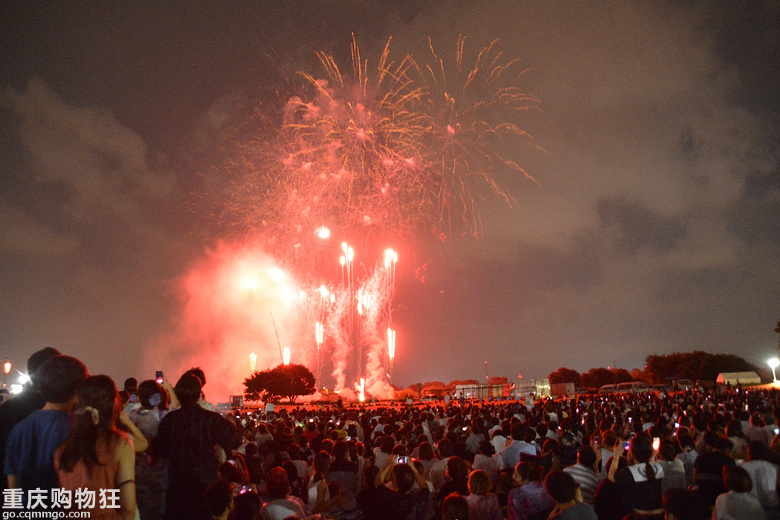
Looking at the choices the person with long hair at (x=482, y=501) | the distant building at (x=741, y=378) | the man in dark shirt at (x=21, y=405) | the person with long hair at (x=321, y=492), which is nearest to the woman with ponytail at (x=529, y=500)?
the person with long hair at (x=482, y=501)

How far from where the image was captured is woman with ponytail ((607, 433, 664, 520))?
578cm

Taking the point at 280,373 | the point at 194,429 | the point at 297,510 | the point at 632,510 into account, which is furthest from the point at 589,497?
the point at 280,373

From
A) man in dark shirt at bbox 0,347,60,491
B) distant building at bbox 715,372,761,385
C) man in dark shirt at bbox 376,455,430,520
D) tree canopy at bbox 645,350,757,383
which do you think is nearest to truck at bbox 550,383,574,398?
distant building at bbox 715,372,761,385

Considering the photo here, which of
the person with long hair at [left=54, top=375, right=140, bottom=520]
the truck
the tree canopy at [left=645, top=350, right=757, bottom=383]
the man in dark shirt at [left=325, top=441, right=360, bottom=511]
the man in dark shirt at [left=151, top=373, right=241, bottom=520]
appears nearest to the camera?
the person with long hair at [left=54, top=375, right=140, bottom=520]

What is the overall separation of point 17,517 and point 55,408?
78 centimetres

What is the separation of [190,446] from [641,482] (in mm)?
4790

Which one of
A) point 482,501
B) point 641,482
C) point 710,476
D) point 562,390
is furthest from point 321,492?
point 562,390

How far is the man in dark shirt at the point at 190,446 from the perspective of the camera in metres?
5.01

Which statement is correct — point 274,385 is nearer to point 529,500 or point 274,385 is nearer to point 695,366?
point 695,366

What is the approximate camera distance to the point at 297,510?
17.9ft

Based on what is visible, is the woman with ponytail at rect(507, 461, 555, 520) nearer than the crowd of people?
No

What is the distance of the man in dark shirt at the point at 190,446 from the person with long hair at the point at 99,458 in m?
1.10

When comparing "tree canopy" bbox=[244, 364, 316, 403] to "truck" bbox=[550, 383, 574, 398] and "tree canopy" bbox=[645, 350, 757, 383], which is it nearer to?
"truck" bbox=[550, 383, 574, 398]

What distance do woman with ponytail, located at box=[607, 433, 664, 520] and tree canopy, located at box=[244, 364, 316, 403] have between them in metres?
74.2
